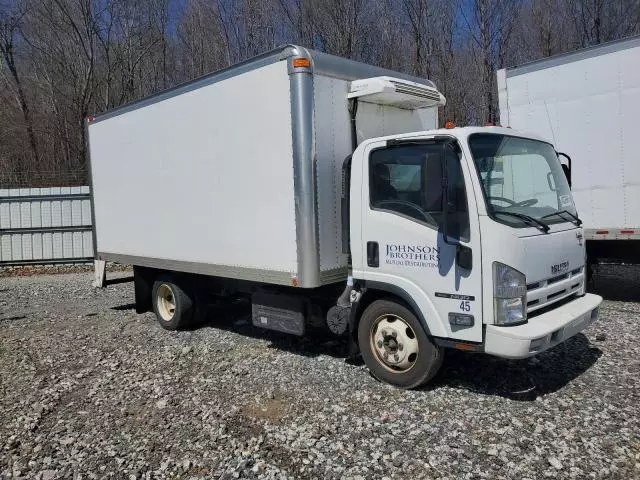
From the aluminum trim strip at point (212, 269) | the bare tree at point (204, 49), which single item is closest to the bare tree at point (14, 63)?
the bare tree at point (204, 49)

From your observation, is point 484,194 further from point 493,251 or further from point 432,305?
point 432,305

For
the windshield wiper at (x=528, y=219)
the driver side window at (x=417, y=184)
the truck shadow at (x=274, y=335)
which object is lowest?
the truck shadow at (x=274, y=335)

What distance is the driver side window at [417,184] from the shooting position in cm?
453

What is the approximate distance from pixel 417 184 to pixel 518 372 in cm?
223

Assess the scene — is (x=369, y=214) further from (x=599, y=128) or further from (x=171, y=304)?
(x=599, y=128)

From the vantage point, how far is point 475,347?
4570 mm

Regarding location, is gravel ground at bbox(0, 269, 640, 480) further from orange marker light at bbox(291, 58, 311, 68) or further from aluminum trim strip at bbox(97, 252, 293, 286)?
orange marker light at bbox(291, 58, 311, 68)

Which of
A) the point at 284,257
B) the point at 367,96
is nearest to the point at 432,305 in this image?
the point at 284,257

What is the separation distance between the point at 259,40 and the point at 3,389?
20105mm

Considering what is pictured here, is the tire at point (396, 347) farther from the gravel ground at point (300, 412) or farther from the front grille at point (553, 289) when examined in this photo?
the front grille at point (553, 289)

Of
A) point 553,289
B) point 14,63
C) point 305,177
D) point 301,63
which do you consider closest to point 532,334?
point 553,289

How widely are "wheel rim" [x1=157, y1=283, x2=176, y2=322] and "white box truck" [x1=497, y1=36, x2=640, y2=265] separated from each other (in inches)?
241

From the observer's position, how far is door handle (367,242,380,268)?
17.0 ft

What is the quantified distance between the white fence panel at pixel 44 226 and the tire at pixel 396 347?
11748 mm
